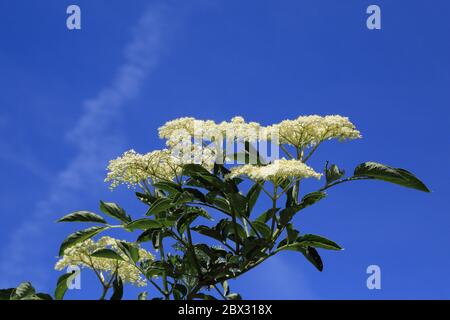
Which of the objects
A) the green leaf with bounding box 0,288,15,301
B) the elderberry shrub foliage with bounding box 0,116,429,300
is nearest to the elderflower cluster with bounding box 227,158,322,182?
the elderberry shrub foliage with bounding box 0,116,429,300

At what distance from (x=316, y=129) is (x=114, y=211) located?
5.13 ft

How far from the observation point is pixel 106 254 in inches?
171

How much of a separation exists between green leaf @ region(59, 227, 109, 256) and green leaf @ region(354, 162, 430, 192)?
74.3 inches

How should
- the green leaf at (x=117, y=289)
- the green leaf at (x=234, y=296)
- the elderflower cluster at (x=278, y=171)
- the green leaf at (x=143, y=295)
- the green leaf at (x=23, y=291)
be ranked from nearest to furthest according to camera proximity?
the elderflower cluster at (x=278, y=171)
the green leaf at (x=23, y=291)
the green leaf at (x=117, y=289)
the green leaf at (x=234, y=296)
the green leaf at (x=143, y=295)

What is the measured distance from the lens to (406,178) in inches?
153

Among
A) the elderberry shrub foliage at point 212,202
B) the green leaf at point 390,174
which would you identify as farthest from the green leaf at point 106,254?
the green leaf at point 390,174

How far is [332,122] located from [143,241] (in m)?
1.56

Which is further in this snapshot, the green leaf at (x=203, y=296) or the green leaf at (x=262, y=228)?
the green leaf at (x=203, y=296)

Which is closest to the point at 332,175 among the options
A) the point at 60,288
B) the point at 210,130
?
the point at 210,130

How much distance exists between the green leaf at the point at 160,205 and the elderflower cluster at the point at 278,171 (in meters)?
0.43

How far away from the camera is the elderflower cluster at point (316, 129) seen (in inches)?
163

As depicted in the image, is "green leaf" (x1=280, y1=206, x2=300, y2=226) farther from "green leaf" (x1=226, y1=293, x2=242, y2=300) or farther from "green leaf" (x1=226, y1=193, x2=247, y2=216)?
"green leaf" (x1=226, y1=293, x2=242, y2=300)

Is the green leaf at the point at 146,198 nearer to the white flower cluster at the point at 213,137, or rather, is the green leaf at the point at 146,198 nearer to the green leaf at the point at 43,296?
the white flower cluster at the point at 213,137
